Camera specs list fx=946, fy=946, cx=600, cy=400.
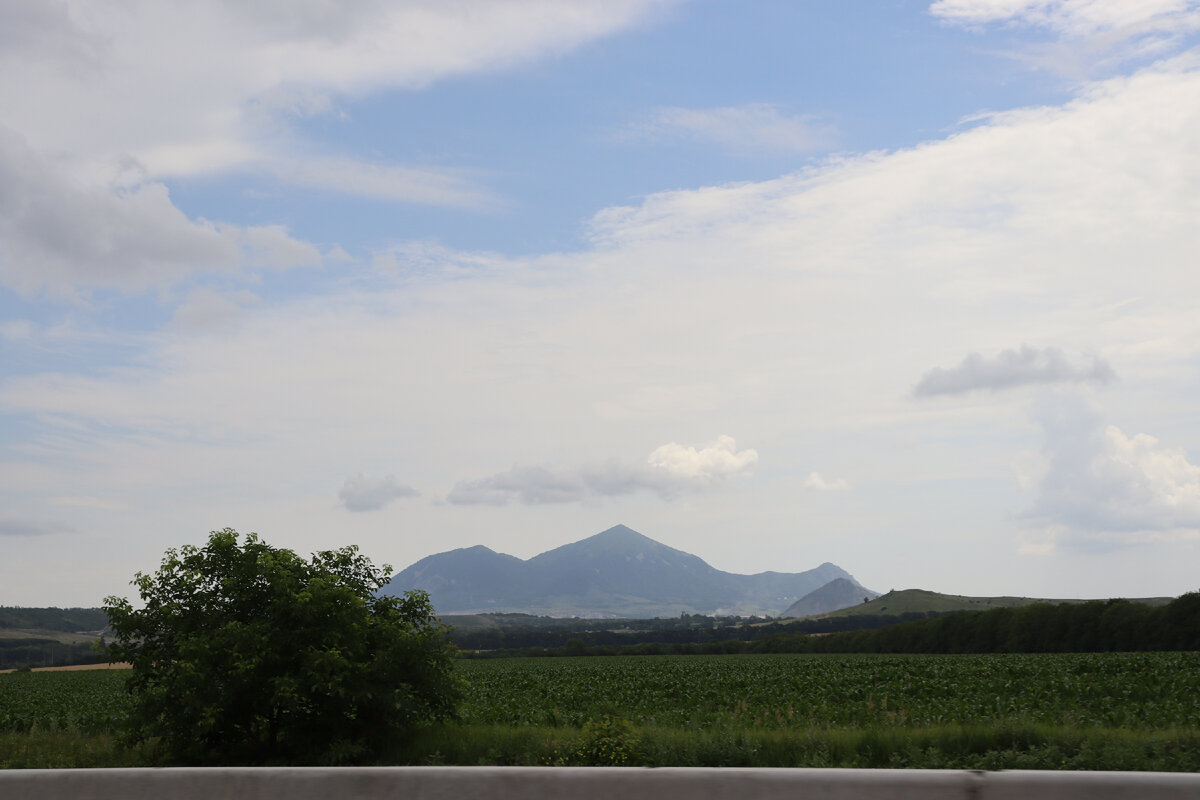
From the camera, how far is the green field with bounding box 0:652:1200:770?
1134 centimetres

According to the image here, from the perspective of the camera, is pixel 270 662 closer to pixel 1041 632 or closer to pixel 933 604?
pixel 1041 632

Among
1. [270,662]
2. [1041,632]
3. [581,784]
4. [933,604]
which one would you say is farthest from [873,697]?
[933,604]

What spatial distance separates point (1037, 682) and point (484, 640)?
368 feet

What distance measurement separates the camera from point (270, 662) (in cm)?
1297

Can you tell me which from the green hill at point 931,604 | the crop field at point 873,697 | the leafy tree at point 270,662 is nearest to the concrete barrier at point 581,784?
the leafy tree at point 270,662

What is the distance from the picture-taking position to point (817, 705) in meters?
22.7

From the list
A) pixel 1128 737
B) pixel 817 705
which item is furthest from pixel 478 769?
pixel 817 705

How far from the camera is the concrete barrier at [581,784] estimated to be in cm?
576

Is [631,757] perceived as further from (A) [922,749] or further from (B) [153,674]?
(B) [153,674]

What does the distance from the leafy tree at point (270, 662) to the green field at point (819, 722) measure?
745mm

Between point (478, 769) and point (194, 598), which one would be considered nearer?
point (478, 769)

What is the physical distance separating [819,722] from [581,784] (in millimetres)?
11052

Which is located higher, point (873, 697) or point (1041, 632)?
point (873, 697)

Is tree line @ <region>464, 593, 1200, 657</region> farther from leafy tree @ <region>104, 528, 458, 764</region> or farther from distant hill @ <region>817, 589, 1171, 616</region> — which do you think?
distant hill @ <region>817, 589, 1171, 616</region>
